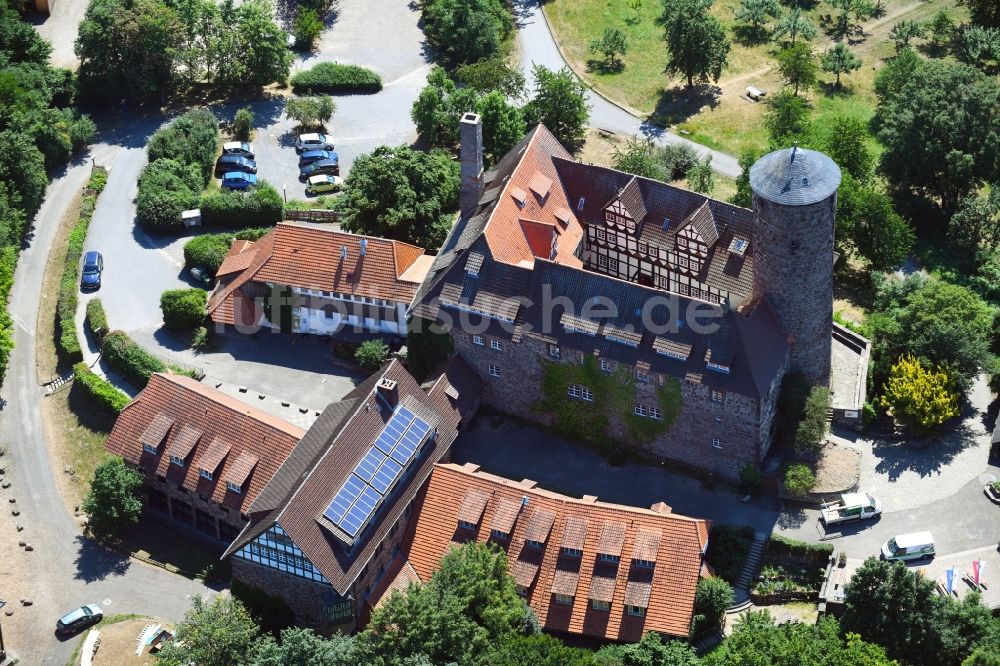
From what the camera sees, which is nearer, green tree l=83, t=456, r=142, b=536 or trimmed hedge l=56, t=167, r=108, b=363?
green tree l=83, t=456, r=142, b=536

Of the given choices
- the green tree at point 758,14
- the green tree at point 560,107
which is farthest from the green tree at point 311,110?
the green tree at point 758,14

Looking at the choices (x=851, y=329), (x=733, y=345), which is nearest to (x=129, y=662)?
(x=733, y=345)

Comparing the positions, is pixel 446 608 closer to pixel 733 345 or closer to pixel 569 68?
pixel 733 345

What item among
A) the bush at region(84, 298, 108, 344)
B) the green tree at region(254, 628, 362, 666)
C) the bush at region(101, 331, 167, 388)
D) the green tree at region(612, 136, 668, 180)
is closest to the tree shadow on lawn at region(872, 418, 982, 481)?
the green tree at region(612, 136, 668, 180)

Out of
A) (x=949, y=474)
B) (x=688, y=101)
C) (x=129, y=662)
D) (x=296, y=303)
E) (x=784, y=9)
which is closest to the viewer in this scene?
(x=129, y=662)

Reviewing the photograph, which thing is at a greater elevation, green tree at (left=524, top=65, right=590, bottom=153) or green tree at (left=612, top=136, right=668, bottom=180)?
green tree at (left=524, top=65, right=590, bottom=153)

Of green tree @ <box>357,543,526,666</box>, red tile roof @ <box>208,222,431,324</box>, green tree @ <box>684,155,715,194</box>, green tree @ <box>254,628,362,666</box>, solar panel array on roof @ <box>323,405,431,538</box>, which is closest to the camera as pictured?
green tree @ <box>254,628,362,666</box>

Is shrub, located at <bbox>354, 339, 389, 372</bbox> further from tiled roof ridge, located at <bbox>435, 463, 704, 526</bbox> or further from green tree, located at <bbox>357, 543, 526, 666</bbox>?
green tree, located at <bbox>357, 543, 526, 666</bbox>
